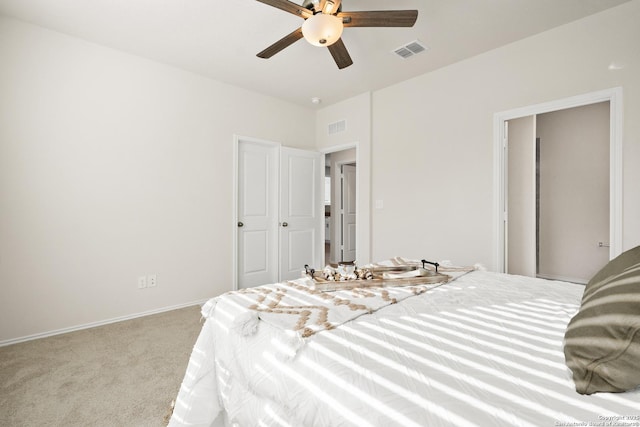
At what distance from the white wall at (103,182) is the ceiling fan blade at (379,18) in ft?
7.18

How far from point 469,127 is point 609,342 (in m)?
2.82

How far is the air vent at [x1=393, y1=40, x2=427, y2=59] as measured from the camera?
2.79 meters

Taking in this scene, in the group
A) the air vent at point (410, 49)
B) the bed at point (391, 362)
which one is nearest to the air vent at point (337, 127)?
the air vent at point (410, 49)

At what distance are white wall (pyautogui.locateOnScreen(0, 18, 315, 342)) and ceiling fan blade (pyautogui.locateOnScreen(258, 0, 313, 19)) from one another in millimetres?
1972

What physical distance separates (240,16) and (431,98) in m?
2.14

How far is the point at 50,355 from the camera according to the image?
7.29 ft

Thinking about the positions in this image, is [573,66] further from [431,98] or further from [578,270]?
[578,270]

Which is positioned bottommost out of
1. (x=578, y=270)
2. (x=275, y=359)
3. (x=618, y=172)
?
(x=578, y=270)

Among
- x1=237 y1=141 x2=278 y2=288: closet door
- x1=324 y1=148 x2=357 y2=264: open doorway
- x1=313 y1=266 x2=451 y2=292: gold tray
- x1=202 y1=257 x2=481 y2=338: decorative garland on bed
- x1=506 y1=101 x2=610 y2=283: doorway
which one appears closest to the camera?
x1=202 y1=257 x2=481 y2=338: decorative garland on bed

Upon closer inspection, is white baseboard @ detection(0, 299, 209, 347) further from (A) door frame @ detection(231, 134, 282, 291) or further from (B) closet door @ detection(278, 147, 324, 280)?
(B) closet door @ detection(278, 147, 324, 280)

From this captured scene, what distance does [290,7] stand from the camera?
6.08ft

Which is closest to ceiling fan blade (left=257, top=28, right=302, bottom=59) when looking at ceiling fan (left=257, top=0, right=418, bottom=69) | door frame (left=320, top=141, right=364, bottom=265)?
ceiling fan (left=257, top=0, right=418, bottom=69)

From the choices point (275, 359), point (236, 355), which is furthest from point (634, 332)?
point (236, 355)

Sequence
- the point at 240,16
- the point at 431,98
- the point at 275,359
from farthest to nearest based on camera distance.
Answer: the point at 431,98
the point at 240,16
the point at 275,359
